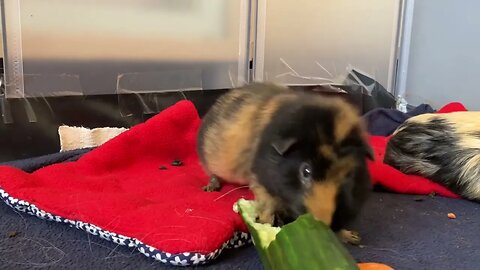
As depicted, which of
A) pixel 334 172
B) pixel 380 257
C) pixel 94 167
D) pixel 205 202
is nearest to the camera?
pixel 334 172

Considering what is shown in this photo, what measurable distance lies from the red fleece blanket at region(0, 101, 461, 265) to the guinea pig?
4 centimetres

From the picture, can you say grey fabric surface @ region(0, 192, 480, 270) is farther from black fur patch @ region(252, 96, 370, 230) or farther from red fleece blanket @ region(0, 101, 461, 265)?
black fur patch @ region(252, 96, 370, 230)

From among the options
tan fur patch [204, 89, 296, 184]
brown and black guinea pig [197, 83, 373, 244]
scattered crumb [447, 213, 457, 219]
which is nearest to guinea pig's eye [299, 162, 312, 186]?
brown and black guinea pig [197, 83, 373, 244]

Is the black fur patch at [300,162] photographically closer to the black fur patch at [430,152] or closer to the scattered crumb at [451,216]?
the scattered crumb at [451,216]

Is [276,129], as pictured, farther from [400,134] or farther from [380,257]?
[400,134]

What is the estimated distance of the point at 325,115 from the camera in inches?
40.2

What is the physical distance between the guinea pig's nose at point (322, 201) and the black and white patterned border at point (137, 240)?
20 centimetres

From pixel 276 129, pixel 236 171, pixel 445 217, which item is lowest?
pixel 445 217

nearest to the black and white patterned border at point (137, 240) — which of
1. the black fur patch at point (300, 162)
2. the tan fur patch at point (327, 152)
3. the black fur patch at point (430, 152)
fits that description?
the black fur patch at point (300, 162)

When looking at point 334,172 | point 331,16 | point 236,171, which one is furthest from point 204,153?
point 331,16

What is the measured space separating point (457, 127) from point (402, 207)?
0.99 ft

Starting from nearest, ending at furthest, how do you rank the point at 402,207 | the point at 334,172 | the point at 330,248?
the point at 330,248 < the point at 334,172 < the point at 402,207

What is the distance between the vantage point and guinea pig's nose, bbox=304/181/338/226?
3.07 ft

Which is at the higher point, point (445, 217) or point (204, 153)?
point (204, 153)
